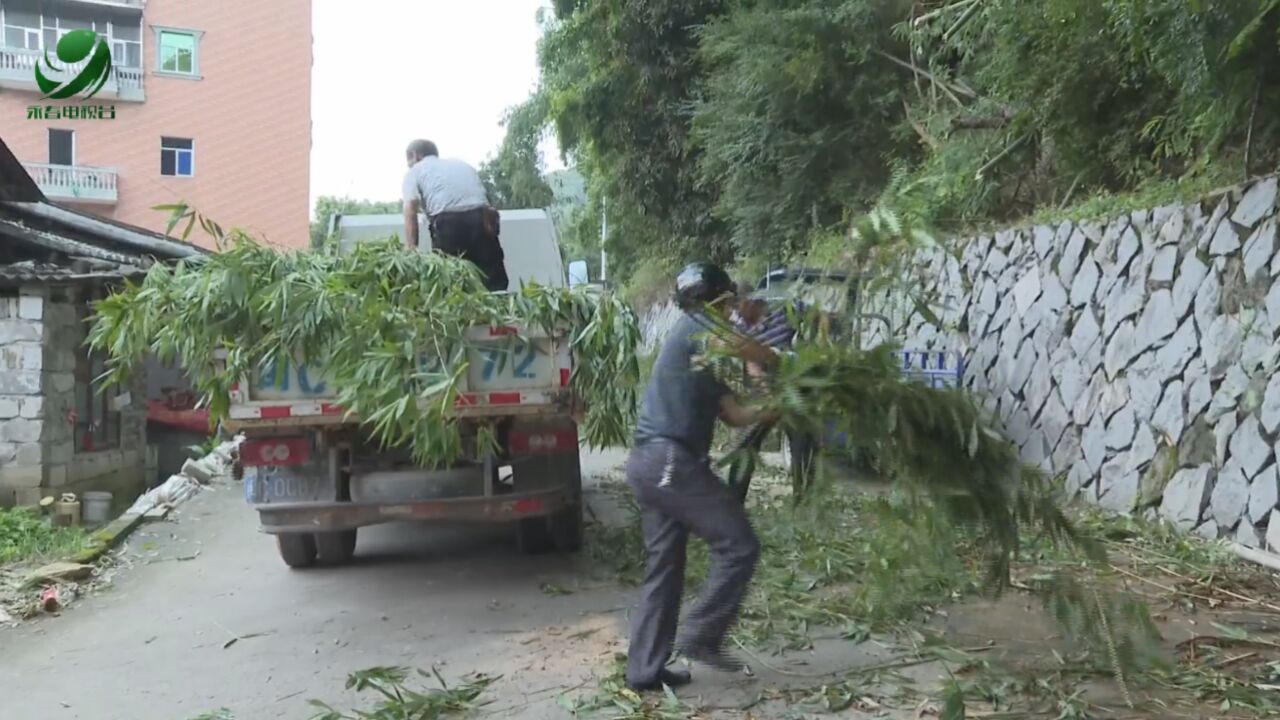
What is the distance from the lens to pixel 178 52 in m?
27.7

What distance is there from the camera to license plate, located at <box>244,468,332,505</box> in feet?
19.0

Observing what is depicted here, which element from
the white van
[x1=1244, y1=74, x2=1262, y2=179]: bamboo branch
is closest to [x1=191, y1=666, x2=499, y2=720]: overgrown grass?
the white van

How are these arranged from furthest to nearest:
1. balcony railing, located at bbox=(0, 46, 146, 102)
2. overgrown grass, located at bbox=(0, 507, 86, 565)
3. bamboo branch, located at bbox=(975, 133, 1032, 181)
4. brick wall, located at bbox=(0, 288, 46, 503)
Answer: balcony railing, located at bbox=(0, 46, 146, 102) < brick wall, located at bbox=(0, 288, 46, 503) < bamboo branch, located at bbox=(975, 133, 1032, 181) < overgrown grass, located at bbox=(0, 507, 86, 565)

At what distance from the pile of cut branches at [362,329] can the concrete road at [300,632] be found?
980 millimetres

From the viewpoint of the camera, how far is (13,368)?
405 inches

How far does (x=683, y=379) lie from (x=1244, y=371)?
4.11 metres

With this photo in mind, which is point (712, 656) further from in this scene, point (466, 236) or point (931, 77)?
point (931, 77)

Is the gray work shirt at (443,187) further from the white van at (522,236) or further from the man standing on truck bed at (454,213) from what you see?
the white van at (522,236)

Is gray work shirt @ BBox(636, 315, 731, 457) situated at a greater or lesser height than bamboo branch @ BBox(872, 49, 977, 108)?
lesser

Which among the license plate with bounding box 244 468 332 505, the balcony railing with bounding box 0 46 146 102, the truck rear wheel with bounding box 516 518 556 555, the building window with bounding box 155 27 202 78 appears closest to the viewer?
the license plate with bounding box 244 468 332 505

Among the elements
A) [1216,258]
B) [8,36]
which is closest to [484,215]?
[1216,258]

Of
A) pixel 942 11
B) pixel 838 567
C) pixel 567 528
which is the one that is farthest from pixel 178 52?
pixel 838 567

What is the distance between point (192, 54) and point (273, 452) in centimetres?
2616

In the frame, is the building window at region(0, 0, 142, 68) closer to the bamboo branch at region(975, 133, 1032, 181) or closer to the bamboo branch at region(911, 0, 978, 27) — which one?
the bamboo branch at region(911, 0, 978, 27)
